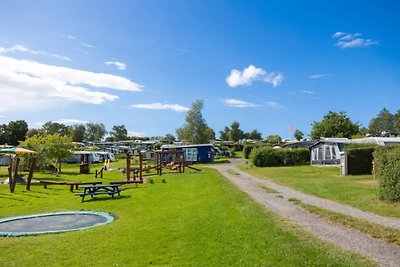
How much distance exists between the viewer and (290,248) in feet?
22.4

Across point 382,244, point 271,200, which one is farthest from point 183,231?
point 271,200

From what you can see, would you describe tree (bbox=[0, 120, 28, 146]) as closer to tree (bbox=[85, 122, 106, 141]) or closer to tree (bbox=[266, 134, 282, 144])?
tree (bbox=[85, 122, 106, 141])

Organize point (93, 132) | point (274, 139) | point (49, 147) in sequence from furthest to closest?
point (93, 132) < point (274, 139) < point (49, 147)

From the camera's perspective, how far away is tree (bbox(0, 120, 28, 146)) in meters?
91.2

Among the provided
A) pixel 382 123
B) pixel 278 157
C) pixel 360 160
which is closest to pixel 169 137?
pixel 382 123

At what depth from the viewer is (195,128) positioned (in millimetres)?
65938

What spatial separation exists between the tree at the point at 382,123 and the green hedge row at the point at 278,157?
67465mm

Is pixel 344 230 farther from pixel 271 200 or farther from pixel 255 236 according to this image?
pixel 271 200

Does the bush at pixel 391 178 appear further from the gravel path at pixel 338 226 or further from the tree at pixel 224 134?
the tree at pixel 224 134

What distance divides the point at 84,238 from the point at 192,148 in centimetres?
4327

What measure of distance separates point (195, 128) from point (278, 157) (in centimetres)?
3044

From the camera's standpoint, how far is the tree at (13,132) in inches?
3589

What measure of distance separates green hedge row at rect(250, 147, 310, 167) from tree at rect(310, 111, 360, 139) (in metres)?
25.0

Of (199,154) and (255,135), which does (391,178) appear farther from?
(255,135)
